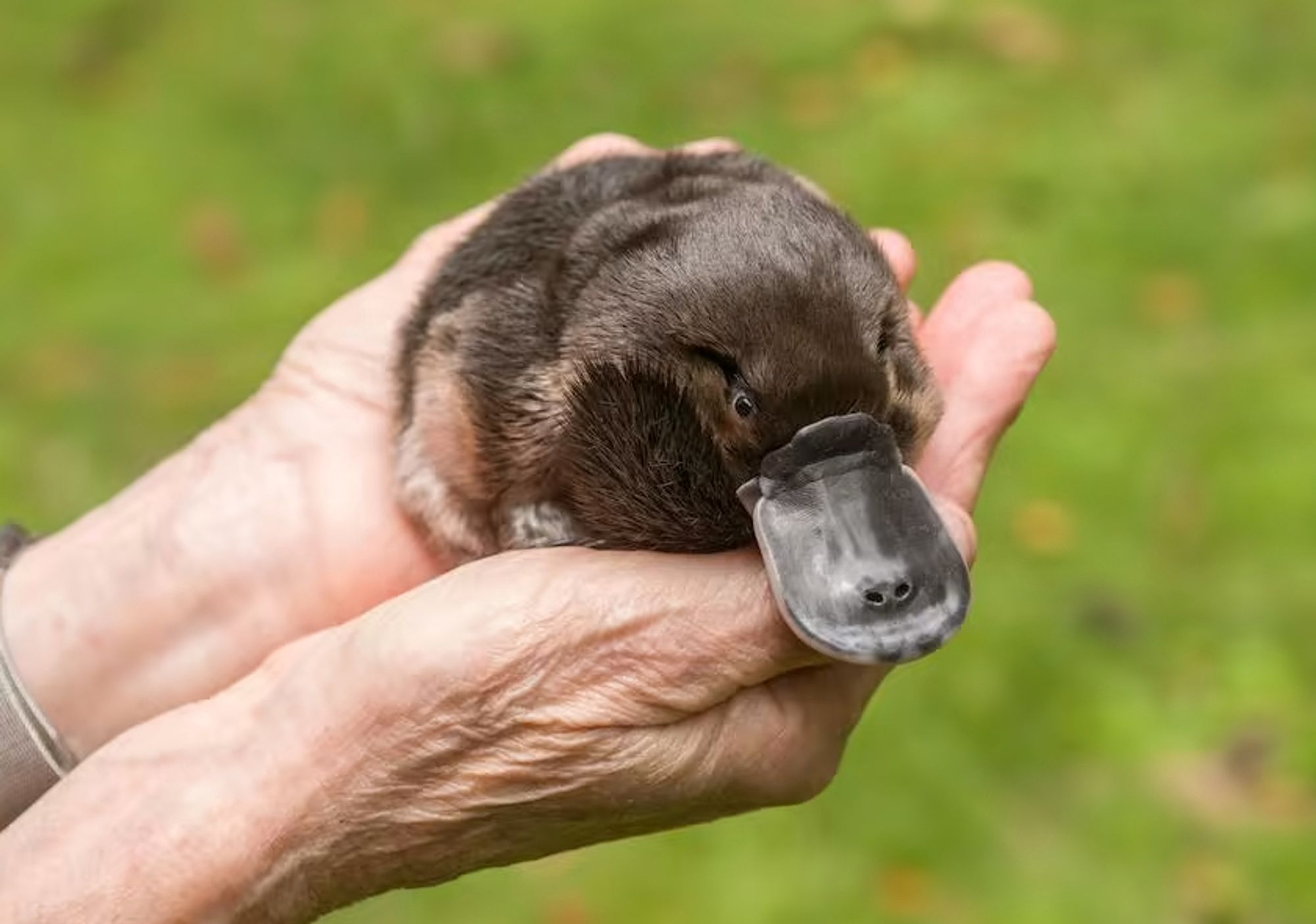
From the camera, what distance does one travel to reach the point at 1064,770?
388 cm

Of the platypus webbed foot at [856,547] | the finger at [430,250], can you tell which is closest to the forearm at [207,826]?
the platypus webbed foot at [856,547]

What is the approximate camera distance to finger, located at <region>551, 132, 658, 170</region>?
2.95 meters

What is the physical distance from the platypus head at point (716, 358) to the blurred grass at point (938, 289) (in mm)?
1723

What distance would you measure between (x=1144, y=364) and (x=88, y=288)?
11.8ft

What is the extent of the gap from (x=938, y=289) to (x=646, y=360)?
9.92 feet

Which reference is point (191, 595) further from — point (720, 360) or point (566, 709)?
point (720, 360)

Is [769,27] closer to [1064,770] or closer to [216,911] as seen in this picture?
[1064,770]

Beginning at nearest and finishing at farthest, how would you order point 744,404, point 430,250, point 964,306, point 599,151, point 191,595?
point 744,404
point 964,306
point 191,595
point 599,151
point 430,250

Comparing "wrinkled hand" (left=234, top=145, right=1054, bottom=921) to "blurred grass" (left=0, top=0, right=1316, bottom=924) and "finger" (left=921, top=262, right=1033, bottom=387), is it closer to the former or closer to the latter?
"finger" (left=921, top=262, right=1033, bottom=387)

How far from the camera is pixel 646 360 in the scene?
220 centimetres

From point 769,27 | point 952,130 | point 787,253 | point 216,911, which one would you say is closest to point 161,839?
point 216,911

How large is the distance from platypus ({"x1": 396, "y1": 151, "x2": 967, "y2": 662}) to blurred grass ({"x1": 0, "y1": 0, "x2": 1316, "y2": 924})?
1.60 m

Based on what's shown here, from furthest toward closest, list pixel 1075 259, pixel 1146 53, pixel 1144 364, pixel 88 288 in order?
pixel 1146 53 → pixel 88 288 → pixel 1075 259 → pixel 1144 364

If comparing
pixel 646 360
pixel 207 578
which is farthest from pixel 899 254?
pixel 207 578
